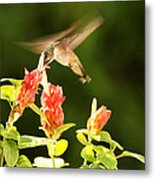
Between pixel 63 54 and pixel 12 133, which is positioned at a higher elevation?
pixel 63 54

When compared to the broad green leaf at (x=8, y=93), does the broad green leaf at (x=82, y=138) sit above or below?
below

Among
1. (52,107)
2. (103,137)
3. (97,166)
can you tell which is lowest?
(97,166)

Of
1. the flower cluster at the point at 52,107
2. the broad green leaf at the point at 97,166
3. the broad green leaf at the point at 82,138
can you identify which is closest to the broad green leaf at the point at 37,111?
the flower cluster at the point at 52,107

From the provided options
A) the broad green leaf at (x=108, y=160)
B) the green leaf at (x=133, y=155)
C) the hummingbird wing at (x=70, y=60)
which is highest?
the hummingbird wing at (x=70, y=60)

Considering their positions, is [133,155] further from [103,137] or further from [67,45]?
[67,45]

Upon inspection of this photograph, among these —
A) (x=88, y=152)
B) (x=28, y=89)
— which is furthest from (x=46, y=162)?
(x=28, y=89)

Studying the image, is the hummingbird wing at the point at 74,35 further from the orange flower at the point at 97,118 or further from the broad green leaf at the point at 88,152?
the broad green leaf at the point at 88,152
